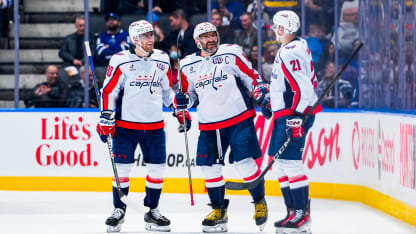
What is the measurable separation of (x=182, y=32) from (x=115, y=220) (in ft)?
10.4

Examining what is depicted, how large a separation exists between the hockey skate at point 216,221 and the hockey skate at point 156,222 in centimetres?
25

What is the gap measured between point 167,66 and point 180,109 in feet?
0.99

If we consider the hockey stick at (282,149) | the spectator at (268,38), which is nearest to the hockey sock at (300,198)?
the hockey stick at (282,149)

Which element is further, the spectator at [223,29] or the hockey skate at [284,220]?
the spectator at [223,29]

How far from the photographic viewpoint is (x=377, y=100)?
254 inches

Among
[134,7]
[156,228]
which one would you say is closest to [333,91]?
[134,7]

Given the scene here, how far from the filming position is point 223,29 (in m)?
7.82

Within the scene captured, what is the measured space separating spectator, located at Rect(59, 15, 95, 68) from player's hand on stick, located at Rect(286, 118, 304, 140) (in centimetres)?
365

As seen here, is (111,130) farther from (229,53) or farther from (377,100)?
(377,100)

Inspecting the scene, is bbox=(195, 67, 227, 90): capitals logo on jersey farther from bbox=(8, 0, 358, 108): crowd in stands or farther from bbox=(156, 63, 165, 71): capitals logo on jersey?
bbox=(8, 0, 358, 108): crowd in stands

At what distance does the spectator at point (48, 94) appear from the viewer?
7727mm

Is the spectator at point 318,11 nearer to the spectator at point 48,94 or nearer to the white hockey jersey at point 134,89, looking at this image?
the spectator at point 48,94

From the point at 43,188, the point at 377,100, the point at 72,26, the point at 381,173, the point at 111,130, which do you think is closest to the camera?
the point at 111,130

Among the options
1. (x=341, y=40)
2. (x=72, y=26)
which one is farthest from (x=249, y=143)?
(x=72, y=26)
